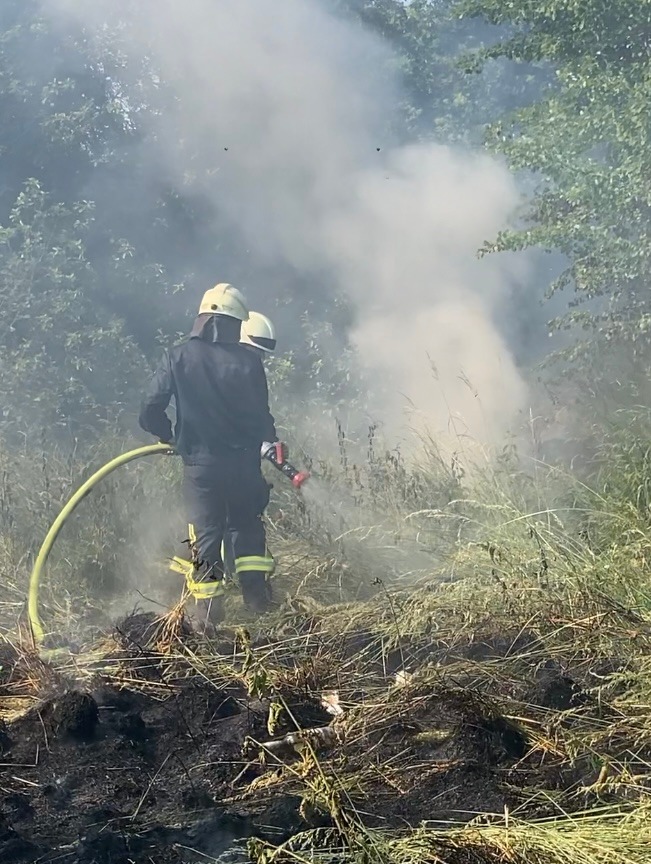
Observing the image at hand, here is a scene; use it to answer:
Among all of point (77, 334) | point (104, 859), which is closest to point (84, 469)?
point (77, 334)

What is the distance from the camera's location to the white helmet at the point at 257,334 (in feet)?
A: 18.8

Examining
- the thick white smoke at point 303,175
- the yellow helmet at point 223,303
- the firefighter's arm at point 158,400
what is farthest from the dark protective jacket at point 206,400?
the thick white smoke at point 303,175

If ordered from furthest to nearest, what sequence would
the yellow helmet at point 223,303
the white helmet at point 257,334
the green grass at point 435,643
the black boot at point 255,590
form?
the white helmet at point 257,334, the yellow helmet at point 223,303, the black boot at point 255,590, the green grass at point 435,643

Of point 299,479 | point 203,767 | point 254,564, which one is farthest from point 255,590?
point 203,767

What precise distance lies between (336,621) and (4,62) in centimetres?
766

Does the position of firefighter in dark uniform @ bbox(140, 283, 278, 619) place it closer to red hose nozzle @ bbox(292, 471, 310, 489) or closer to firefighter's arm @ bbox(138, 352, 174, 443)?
firefighter's arm @ bbox(138, 352, 174, 443)

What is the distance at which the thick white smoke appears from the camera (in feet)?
32.1

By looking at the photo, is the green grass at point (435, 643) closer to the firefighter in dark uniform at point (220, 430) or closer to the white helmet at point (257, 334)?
the firefighter in dark uniform at point (220, 430)

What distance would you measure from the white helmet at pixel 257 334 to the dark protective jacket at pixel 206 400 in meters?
0.31

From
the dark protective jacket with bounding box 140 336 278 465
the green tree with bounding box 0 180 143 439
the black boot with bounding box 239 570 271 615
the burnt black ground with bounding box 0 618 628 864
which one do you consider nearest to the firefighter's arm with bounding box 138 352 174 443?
the dark protective jacket with bounding box 140 336 278 465

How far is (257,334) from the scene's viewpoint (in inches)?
226

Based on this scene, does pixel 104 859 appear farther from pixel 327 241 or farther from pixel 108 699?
pixel 327 241

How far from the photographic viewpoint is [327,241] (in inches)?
400

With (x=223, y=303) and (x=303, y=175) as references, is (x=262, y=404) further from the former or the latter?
(x=303, y=175)
